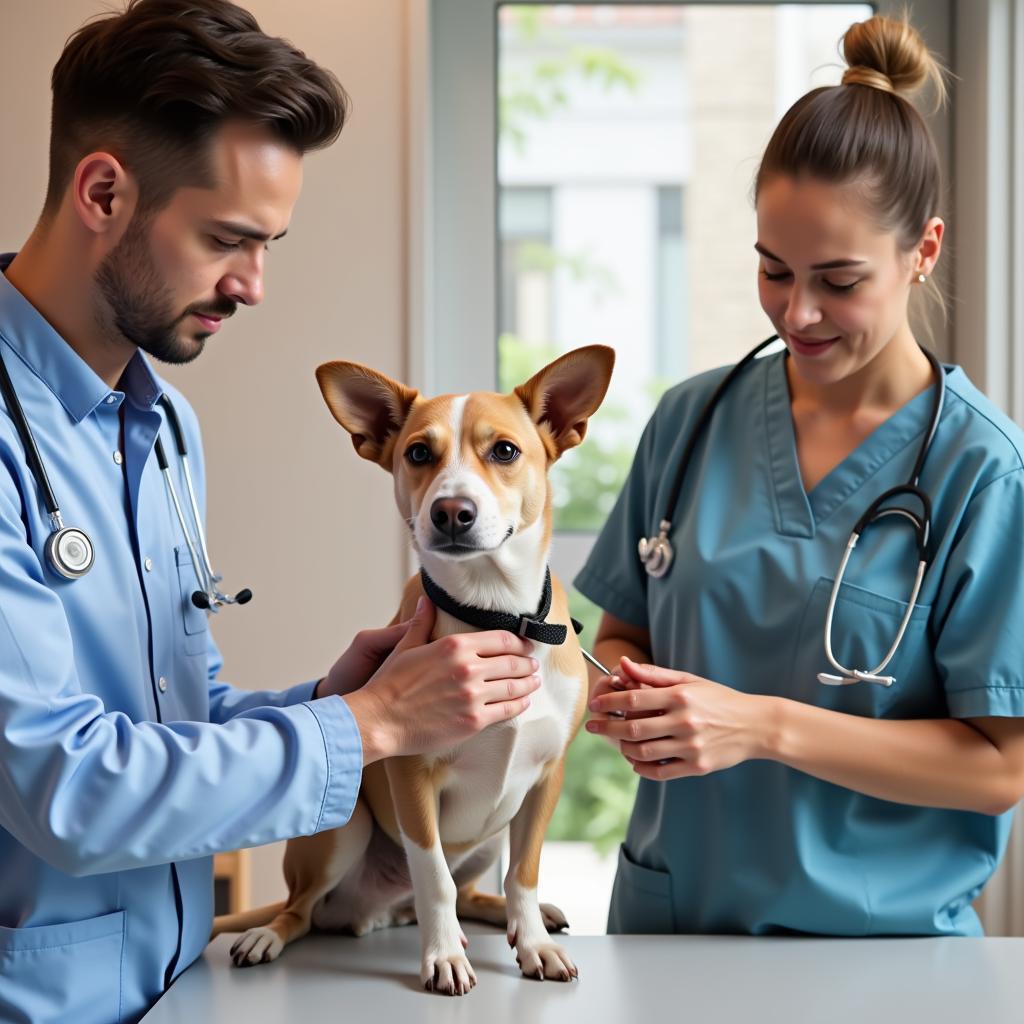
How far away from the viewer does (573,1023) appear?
3.37 feet

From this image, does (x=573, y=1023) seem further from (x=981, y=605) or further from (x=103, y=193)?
(x=103, y=193)

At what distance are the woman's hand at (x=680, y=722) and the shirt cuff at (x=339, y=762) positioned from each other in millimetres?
309

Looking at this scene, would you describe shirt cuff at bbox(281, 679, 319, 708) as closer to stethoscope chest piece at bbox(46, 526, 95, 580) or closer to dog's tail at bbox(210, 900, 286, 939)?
dog's tail at bbox(210, 900, 286, 939)

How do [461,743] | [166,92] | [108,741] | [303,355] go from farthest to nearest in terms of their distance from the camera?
[303,355] < [461,743] < [166,92] < [108,741]

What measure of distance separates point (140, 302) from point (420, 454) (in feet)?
1.09

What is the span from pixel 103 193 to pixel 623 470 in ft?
4.75

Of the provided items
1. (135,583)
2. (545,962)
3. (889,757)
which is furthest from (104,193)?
(889,757)

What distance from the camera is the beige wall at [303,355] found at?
2.08 metres

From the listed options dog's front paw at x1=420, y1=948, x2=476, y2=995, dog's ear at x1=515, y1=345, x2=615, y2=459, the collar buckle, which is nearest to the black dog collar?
the collar buckle

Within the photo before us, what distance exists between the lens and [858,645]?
4.19 ft

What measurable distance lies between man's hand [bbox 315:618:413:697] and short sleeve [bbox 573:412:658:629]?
39 centimetres

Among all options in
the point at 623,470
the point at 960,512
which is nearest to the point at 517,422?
the point at 960,512

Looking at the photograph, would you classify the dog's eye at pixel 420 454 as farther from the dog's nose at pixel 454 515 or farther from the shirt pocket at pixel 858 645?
the shirt pocket at pixel 858 645

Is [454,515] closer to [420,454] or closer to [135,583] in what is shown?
[420,454]
